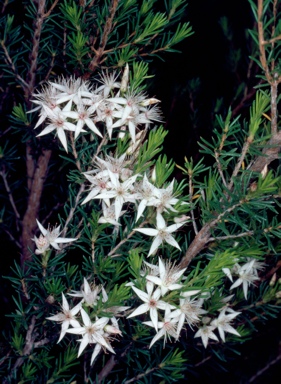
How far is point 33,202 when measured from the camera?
1.87 metres

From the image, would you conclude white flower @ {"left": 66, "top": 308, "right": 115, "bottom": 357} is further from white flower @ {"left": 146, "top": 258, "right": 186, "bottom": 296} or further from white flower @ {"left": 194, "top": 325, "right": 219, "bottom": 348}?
white flower @ {"left": 194, "top": 325, "right": 219, "bottom": 348}

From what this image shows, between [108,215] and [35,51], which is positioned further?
[35,51]

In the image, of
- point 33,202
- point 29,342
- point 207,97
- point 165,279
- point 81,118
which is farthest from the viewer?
point 207,97

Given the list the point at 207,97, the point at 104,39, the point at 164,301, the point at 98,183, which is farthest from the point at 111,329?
the point at 207,97

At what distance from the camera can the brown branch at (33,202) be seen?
183 cm

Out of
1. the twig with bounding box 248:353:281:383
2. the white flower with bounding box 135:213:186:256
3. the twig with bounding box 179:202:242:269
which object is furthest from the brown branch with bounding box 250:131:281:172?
the twig with bounding box 248:353:281:383

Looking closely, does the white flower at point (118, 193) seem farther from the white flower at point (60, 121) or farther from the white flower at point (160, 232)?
the white flower at point (60, 121)

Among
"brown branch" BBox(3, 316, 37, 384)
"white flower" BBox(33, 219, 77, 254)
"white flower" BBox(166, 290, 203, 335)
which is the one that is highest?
"white flower" BBox(33, 219, 77, 254)

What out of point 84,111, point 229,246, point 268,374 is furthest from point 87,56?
point 268,374

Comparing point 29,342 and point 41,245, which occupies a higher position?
point 41,245

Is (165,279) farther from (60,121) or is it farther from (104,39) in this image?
(104,39)

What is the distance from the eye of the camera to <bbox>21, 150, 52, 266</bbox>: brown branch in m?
1.83

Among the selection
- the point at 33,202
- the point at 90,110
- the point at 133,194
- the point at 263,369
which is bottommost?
the point at 263,369

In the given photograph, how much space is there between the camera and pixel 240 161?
1.27 m
